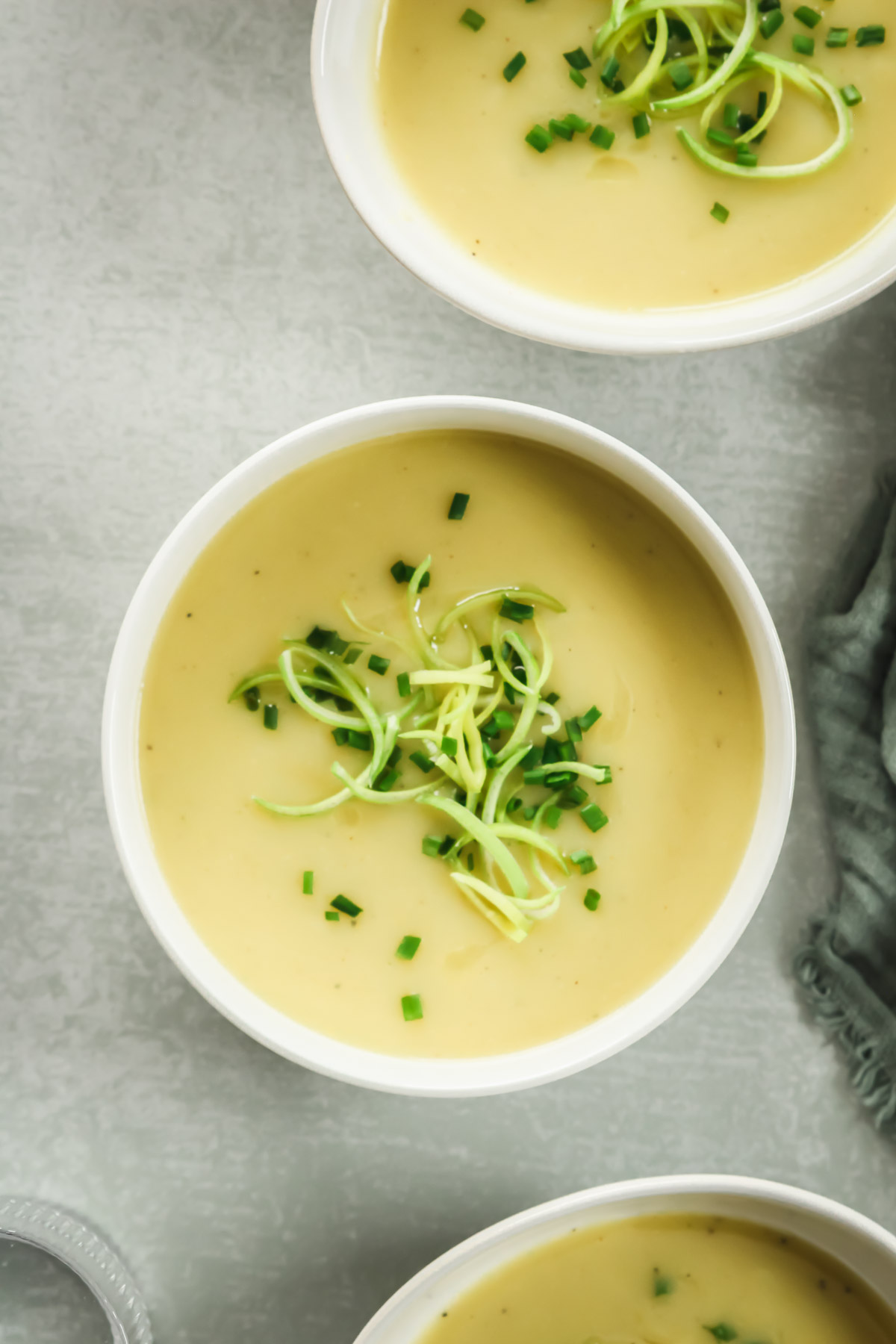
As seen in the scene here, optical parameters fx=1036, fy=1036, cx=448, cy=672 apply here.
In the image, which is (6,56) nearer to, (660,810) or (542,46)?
(542,46)

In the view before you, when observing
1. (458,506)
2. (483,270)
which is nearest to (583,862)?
(458,506)

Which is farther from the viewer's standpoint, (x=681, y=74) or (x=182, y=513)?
(x=182, y=513)

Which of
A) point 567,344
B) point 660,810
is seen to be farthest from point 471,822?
point 567,344

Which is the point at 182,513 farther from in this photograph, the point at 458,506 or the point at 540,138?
the point at 540,138

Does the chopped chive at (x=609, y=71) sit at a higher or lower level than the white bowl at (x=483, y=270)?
higher

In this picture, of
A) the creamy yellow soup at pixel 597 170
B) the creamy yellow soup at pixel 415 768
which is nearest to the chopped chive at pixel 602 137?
the creamy yellow soup at pixel 597 170

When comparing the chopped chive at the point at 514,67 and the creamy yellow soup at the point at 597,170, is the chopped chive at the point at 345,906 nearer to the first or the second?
the creamy yellow soup at the point at 597,170
